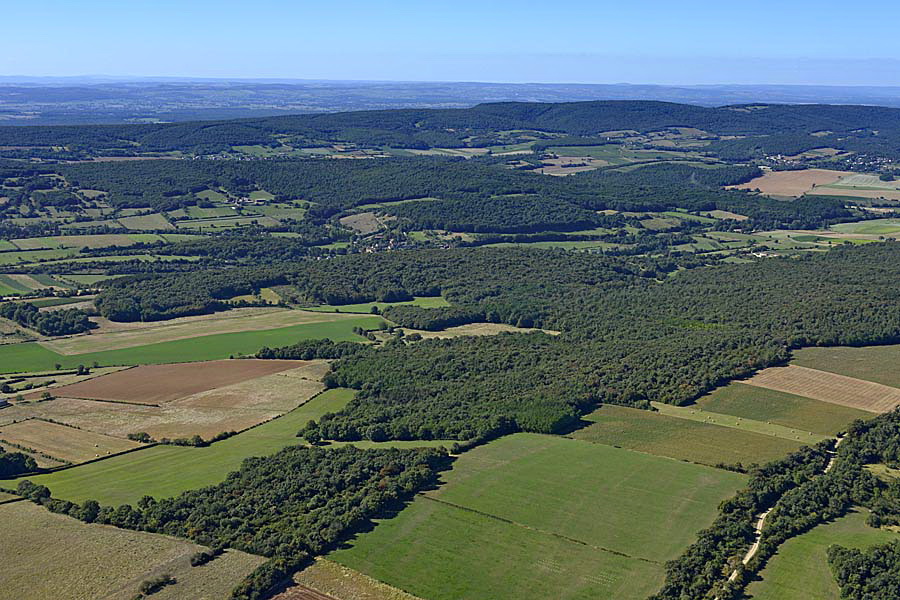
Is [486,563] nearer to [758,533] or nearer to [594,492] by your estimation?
[594,492]

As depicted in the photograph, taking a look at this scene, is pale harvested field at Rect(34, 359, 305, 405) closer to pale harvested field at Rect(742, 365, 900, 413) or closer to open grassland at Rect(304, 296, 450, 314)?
open grassland at Rect(304, 296, 450, 314)

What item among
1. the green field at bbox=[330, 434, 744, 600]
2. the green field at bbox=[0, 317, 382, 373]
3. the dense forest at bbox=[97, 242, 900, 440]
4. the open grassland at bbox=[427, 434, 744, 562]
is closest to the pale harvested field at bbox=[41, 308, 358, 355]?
the green field at bbox=[0, 317, 382, 373]

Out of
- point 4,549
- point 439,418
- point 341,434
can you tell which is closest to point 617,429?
point 439,418

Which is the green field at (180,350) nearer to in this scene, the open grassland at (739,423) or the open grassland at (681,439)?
the open grassland at (681,439)

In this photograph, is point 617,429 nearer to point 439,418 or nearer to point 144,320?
point 439,418

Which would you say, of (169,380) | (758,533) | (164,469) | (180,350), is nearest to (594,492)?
(758,533)
